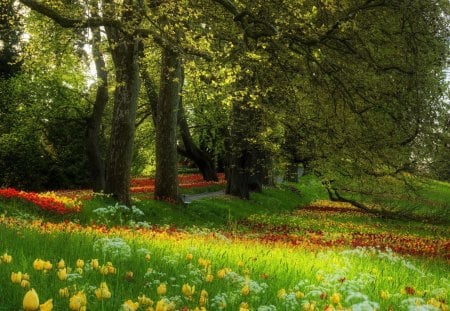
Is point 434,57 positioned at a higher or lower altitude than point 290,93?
higher

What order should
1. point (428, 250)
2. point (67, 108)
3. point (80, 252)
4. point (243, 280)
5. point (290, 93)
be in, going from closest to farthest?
point (243, 280)
point (80, 252)
point (428, 250)
point (290, 93)
point (67, 108)

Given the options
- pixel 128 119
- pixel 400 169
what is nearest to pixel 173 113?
pixel 128 119

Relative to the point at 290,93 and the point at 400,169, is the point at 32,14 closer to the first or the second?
the point at 290,93

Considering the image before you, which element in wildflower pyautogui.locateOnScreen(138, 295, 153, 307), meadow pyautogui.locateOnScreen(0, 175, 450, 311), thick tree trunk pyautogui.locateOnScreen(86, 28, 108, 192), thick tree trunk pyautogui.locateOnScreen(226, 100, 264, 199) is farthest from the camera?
thick tree trunk pyautogui.locateOnScreen(226, 100, 264, 199)

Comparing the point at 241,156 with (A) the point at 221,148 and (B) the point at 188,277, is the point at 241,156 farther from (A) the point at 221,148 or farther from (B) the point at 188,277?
(B) the point at 188,277

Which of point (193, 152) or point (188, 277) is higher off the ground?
point (193, 152)

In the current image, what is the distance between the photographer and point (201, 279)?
4.93 meters

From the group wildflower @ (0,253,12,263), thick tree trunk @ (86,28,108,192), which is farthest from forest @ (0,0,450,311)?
thick tree trunk @ (86,28,108,192)

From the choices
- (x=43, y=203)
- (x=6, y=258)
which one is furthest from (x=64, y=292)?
(x=43, y=203)

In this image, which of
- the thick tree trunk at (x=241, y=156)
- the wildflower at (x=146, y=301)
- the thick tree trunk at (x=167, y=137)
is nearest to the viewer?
the wildflower at (x=146, y=301)

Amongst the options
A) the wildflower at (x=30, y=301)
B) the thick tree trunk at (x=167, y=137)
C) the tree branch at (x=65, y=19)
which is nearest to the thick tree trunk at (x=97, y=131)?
the thick tree trunk at (x=167, y=137)

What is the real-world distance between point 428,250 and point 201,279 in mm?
8190

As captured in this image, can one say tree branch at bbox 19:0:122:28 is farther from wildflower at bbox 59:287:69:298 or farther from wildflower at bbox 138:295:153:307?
wildflower at bbox 138:295:153:307

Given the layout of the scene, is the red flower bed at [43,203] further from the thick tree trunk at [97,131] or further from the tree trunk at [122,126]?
the thick tree trunk at [97,131]
